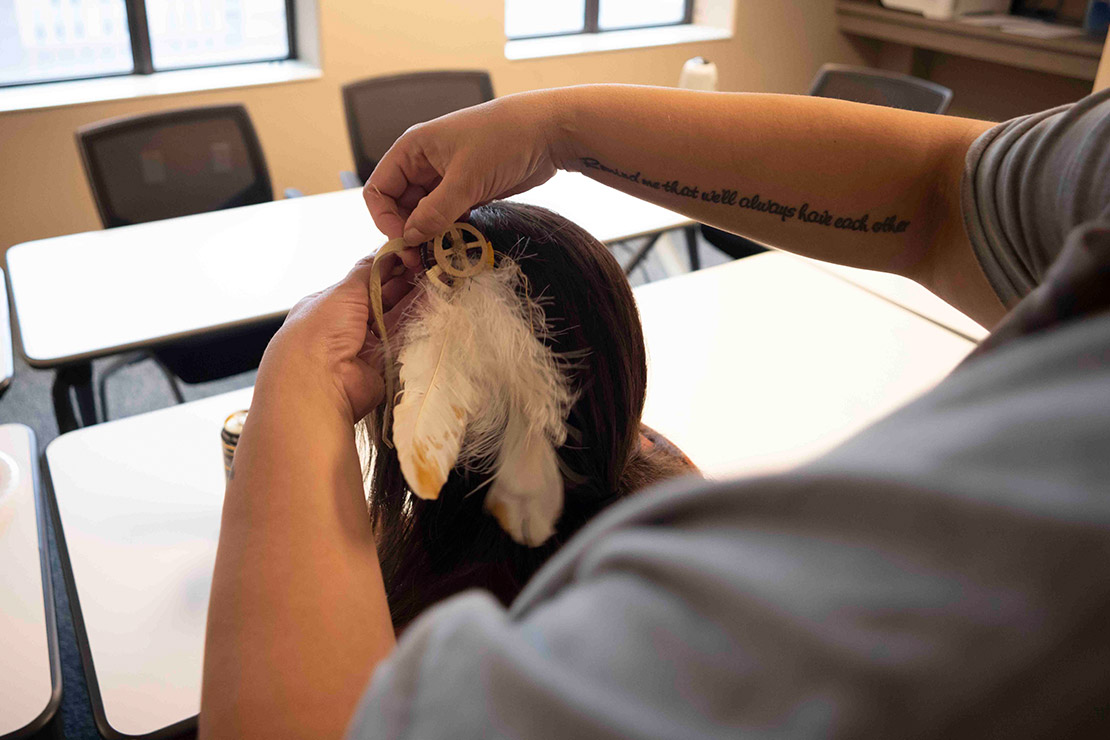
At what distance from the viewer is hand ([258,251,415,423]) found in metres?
0.81

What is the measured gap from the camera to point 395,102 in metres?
3.04

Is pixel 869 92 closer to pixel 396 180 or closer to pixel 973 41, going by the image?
pixel 973 41

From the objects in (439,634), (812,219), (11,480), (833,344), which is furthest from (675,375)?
(439,634)

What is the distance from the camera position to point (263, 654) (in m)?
0.59

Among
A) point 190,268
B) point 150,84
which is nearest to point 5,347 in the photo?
point 190,268

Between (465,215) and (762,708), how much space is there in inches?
31.9

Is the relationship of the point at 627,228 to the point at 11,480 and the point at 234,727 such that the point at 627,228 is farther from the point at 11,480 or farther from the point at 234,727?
the point at 234,727

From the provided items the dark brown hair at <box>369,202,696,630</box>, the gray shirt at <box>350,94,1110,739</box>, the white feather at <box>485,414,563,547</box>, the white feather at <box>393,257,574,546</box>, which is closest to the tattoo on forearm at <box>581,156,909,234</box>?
the dark brown hair at <box>369,202,696,630</box>

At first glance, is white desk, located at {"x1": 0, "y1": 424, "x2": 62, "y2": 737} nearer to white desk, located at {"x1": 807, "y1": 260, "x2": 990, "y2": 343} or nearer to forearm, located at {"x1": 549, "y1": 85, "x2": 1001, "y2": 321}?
forearm, located at {"x1": 549, "y1": 85, "x2": 1001, "y2": 321}

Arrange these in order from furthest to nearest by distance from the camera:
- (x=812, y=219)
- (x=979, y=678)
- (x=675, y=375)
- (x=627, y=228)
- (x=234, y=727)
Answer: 1. (x=627, y=228)
2. (x=675, y=375)
3. (x=812, y=219)
4. (x=234, y=727)
5. (x=979, y=678)

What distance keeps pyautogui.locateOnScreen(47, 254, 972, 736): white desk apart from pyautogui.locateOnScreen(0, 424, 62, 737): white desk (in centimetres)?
4

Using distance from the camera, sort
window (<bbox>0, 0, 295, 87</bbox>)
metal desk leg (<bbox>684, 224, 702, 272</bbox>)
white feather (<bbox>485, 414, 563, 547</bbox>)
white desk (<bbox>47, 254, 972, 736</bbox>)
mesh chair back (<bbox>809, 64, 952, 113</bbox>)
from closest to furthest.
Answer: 1. white feather (<bbox>485, 414, 563, 547</bbox>)
2. white desk (<bbox>47, 254, 972, 736</bbox>)
3. metal desk leg (<bbox>684, 224, 702, 272</bbox>)
4. mesh chair back (<bbox>809, 64, 952, 113</bbox>)
5. window (<bbox>0, 0, 295, 87</bbox>)

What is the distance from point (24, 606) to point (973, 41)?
4.60 meters

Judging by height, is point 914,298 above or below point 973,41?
below
